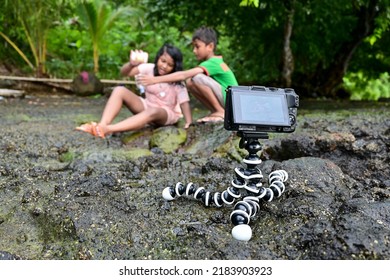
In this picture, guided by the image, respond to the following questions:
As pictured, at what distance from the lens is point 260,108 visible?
5.76 ft

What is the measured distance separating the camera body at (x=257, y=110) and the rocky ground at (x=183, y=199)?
1.29ft

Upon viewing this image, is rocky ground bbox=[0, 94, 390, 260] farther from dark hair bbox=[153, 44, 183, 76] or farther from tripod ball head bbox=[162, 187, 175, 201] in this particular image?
dark hair bbox=[153, 44, 183, 76]

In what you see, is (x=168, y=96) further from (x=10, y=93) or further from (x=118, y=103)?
(x=10, y=93)

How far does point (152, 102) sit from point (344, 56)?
13.8ft

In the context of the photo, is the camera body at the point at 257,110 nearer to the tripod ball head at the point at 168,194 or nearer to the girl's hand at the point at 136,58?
the tripod ball head at the point at 168,194

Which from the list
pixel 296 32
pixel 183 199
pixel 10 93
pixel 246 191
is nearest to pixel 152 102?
pixel 183 199

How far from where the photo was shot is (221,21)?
21.0ft

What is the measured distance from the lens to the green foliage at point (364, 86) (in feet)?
30.3

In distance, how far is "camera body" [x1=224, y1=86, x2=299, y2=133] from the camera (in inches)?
67.6

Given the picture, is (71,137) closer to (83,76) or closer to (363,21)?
(83,76)

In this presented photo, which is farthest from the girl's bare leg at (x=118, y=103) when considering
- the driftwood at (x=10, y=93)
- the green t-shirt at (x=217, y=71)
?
the driftwood at (x=10, y=93)

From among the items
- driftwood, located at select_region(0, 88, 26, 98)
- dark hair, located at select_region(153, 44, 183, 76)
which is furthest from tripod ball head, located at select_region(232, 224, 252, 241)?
driftwood, located at select_region(0, 88, 26, 98)

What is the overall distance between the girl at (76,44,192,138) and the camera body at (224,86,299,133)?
2.12 meters

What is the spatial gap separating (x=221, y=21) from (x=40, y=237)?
5.18 meters
